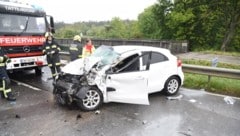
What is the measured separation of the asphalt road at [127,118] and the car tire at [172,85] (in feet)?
0.75

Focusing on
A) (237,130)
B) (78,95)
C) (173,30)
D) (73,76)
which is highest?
(173,30)

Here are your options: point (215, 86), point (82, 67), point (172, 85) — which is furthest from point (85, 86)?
point (215, 86)

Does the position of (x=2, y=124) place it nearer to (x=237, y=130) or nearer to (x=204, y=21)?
(x=237, y=130)

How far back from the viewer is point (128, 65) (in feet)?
21.7

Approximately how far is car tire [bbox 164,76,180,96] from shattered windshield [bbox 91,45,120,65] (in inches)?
67.3

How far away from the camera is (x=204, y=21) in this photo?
1341 inches

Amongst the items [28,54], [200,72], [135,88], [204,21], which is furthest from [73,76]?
[204,21]

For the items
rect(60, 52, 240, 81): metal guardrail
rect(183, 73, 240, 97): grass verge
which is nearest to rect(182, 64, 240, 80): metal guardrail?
rect(60, 52, 240, 81): metal guardrail

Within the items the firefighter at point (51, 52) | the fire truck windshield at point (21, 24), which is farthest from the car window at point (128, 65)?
the fire truck windshield at point (21, 24)

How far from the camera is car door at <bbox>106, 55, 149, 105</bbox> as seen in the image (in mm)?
6327

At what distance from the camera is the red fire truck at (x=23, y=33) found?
8.86 meters

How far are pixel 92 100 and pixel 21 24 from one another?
4842mm

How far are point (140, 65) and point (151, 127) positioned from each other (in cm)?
194

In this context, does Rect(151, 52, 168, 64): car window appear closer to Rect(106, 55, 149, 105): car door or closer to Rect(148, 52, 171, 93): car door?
Rect(148, 52, 171, 93): car door
